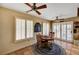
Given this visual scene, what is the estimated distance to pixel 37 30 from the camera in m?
1.92

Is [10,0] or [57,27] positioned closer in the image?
[10,0]

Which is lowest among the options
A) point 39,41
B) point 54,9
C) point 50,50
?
point 50,50

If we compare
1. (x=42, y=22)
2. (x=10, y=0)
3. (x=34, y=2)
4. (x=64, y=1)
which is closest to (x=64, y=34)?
(x=42, y=22)

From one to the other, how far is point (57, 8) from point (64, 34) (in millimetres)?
581

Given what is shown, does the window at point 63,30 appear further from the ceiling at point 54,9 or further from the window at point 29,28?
the window at point 29,28

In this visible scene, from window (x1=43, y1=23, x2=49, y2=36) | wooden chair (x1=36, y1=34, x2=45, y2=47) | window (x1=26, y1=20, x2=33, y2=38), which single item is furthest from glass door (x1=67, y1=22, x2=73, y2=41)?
window (x1=26, y1=20, x2=33, y2=38)

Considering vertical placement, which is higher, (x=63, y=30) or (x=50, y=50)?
(x=63, y=30)

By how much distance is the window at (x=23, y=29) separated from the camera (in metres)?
1.81

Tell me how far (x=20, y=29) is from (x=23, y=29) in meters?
0.06

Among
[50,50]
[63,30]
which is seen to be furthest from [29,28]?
[63,30]

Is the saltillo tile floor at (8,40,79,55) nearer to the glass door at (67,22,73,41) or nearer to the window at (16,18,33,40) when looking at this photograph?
the glass door at (67,22,73,41)

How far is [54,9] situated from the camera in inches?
72.4

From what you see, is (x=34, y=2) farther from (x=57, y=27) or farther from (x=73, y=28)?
(x=73, y=28)

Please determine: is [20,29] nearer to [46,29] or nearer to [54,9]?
[46,29]
